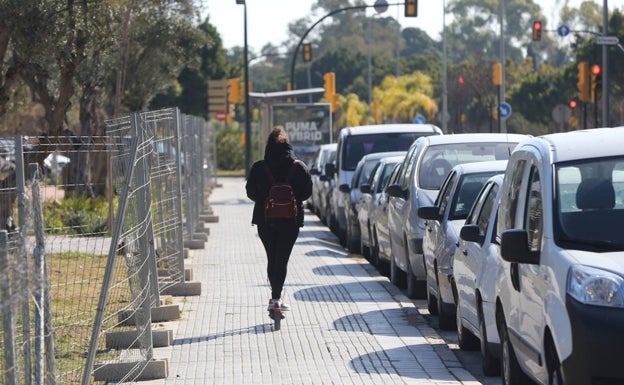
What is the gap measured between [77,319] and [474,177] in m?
3.98

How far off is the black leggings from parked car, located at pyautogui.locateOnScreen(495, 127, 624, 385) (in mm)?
3867

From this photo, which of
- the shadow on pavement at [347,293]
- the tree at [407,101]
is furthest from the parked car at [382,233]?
the tree at [407,101]

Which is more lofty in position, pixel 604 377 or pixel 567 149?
pixel 567 149

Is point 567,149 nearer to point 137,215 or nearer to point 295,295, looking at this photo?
point 137,215

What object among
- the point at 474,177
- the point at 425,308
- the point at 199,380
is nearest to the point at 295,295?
the point at 425,308

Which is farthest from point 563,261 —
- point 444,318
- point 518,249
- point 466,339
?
point 444,318

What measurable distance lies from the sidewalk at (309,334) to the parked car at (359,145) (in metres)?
5.25

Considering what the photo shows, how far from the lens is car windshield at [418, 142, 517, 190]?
1675 centimetres

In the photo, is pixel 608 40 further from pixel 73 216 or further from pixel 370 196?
pixel 73 216

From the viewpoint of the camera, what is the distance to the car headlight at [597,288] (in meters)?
7.58

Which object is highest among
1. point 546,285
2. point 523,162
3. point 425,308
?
point 523,162

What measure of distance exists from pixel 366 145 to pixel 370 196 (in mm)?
4894

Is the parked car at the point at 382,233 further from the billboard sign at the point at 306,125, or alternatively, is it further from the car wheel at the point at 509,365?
the billboard sign at the point at 306,125

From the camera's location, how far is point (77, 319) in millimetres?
14047
